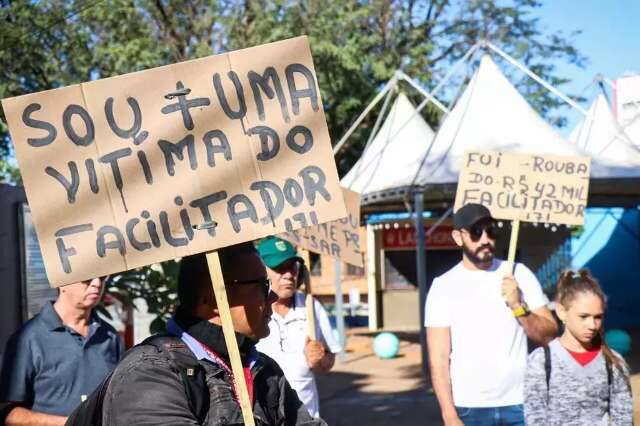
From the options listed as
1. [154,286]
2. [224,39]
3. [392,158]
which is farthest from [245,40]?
[154,286]

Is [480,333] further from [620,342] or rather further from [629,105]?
[620,342]

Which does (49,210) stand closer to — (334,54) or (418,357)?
(418,357)

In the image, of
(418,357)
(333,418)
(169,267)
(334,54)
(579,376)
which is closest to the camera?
(579,376)

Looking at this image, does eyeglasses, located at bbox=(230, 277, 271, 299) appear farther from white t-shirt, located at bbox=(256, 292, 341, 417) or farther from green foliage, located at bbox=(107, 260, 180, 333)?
green foliage, located at bbox=(107, 260, 180, 333)

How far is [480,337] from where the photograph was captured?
4562 millimetres

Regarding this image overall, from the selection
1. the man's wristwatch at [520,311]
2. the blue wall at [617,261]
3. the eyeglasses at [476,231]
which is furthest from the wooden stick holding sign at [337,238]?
the blue wall at [617,261]

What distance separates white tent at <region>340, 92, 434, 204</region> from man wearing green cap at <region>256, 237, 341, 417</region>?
9995mm

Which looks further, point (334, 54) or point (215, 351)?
point (334, 54)

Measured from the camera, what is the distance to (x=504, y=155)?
19.5 ft

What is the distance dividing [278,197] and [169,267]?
391 centimetres

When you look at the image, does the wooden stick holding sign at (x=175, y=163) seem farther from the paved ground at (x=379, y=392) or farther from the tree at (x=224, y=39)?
the tree at (x=224, y=39)

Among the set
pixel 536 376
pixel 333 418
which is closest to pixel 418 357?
pixel 333 418

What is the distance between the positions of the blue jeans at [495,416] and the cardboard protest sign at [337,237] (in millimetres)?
1574

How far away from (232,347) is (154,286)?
4.25 m
